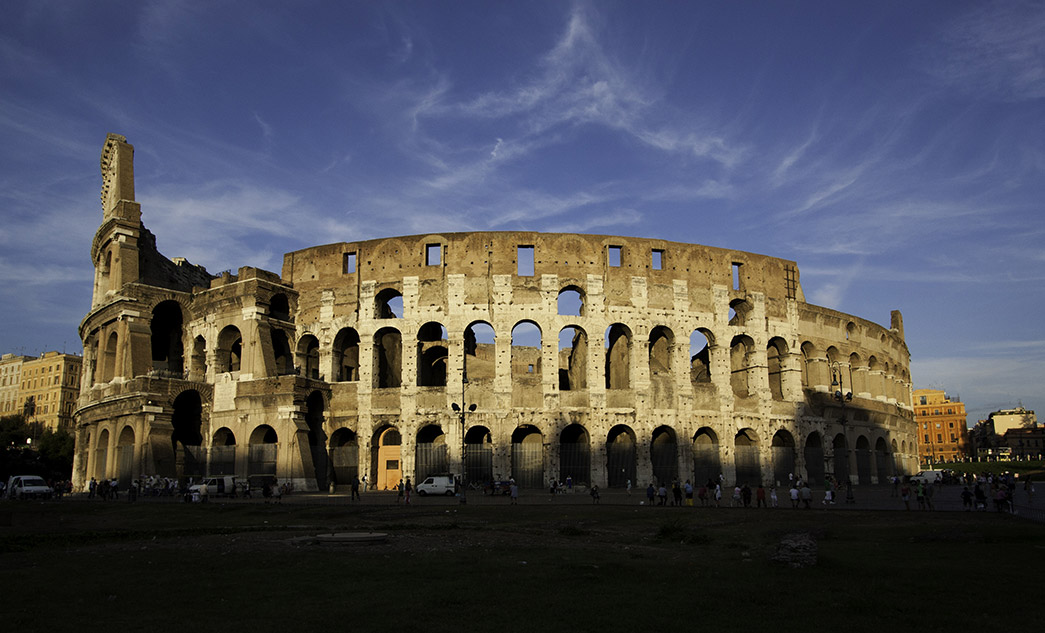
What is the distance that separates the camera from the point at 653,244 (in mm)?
40750

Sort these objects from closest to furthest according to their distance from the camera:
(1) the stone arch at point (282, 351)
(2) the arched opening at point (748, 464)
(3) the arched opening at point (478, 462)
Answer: (3) the arched opening at point (478, 462) < (2) the arched opening at point (748, 464) < (1) the stone arch at point (282, 351)

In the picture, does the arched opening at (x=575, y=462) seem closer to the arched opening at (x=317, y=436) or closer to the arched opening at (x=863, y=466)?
the arched opening at (x=317, y=436)

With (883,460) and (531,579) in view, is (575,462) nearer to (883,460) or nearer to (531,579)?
(883,460)

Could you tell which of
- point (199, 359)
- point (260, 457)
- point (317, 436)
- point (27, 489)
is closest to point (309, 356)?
point (317, 436)

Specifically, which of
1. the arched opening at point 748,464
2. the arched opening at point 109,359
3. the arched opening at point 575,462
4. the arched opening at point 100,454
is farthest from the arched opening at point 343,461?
the arched opening at point 748,464

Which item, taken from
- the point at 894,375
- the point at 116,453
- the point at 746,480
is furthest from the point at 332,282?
the point at 894,375

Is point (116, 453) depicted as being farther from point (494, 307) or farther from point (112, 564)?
point (112, 564)

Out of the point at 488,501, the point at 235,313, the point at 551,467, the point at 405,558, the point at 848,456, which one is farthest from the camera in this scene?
the point at 848,456

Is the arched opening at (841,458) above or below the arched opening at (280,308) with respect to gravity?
below

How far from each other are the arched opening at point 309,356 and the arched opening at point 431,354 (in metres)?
5.38

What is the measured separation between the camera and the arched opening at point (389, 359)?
133 feet

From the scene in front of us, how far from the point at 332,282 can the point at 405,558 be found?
90.6 feet

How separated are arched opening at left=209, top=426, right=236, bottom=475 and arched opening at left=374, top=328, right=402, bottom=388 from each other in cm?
791

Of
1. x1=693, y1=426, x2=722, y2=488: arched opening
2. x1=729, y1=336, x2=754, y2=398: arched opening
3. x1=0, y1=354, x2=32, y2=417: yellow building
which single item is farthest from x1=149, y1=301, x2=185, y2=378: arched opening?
x1=0, y1=354, x2=32, y2=417: yellow building
